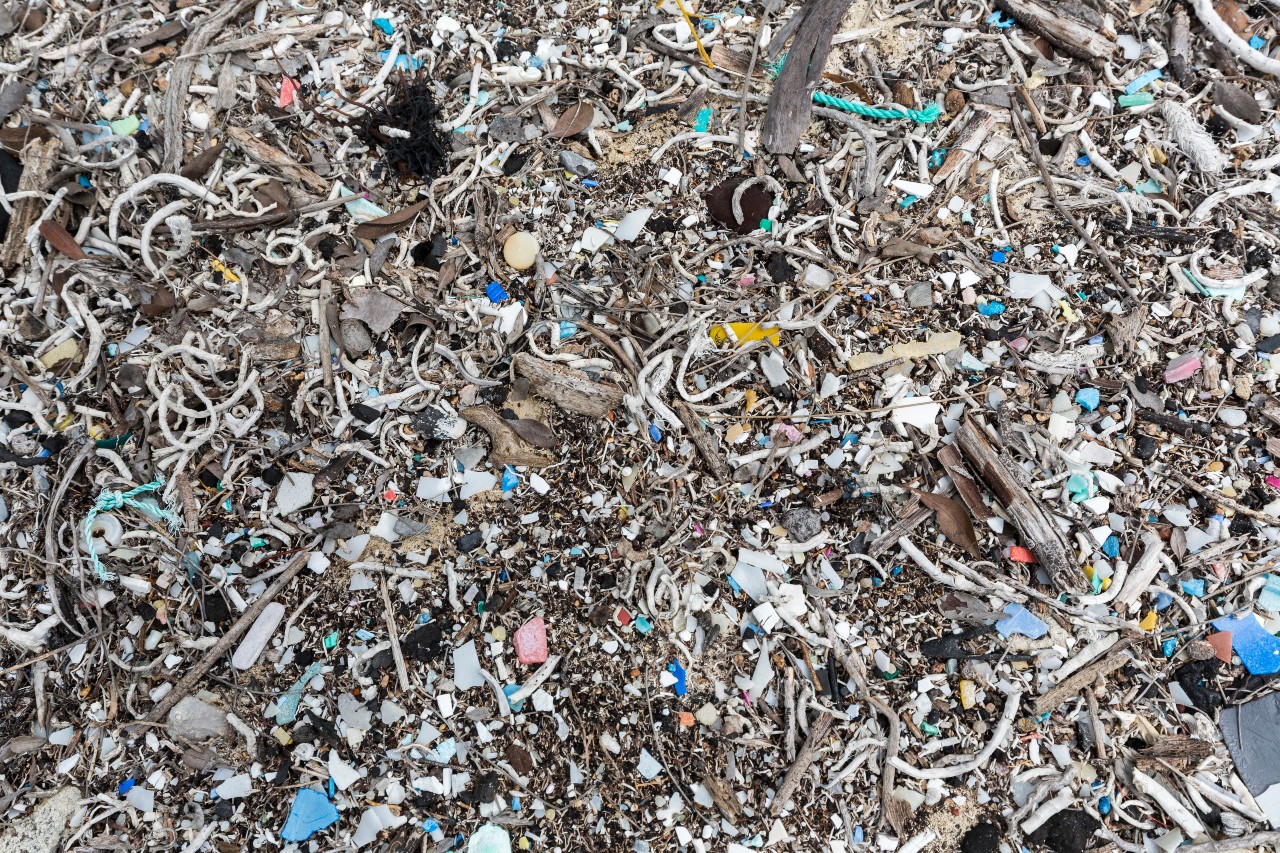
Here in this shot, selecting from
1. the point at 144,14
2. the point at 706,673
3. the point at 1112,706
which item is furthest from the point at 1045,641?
the point at 144,14

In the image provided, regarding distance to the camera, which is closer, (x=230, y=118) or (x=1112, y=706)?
(x=1112, y=706)

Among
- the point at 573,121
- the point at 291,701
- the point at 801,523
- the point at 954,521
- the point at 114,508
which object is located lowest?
the point at 291,701

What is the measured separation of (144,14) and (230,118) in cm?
43

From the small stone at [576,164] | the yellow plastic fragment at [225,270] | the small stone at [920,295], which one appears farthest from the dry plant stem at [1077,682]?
the yellow plastic fragment at [225,270]

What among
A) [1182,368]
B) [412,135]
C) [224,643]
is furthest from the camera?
[412,135]

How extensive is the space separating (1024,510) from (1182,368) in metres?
0.57

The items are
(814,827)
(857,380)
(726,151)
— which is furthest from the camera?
(726,151)

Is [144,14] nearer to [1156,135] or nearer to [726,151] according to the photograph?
[726,151]

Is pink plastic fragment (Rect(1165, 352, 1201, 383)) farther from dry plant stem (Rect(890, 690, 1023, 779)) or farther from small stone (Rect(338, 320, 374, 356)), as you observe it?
small stone (Rect(338, 320, 374, 356))

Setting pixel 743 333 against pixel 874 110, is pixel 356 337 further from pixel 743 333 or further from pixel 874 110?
pixel 874 110

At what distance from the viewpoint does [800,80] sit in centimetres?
192

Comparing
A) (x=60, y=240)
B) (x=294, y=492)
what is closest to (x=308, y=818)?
(x=294, y=492)

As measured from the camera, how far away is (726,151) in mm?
1923

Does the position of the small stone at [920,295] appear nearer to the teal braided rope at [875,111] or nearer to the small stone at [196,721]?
the teal braided rope at [875,111]
